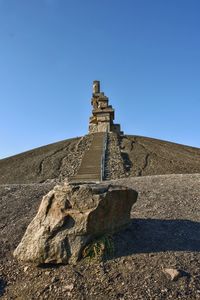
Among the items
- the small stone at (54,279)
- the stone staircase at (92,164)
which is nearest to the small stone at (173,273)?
the small stone at (54,279)

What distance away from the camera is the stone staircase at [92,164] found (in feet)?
66.3

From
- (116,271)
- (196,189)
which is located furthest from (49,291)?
(196,189)

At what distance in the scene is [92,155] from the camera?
86.2 feet

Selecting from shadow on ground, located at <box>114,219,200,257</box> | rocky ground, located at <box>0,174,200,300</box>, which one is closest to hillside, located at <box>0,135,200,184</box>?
rocky ground, located at <box>0,174,200,300</box>

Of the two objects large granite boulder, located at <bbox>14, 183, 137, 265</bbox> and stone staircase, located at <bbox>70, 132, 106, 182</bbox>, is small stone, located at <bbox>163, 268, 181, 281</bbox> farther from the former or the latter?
stone staircase, located at <bbox>70, 132, 106, 182</bbox>

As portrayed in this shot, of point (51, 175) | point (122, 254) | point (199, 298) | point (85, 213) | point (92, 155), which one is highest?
point (92, 155)

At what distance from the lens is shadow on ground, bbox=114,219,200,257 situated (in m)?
7.15

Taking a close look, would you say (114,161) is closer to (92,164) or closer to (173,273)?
(92,164)

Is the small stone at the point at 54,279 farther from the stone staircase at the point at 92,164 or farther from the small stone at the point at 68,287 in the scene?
the stone staircase at the point at 92,164

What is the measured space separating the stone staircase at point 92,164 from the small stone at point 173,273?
43.0 feet

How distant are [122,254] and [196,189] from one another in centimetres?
624

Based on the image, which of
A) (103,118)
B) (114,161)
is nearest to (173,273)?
(114,161)

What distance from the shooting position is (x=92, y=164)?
77.4 feet

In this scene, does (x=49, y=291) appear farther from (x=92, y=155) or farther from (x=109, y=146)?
(x=109, y=146)
